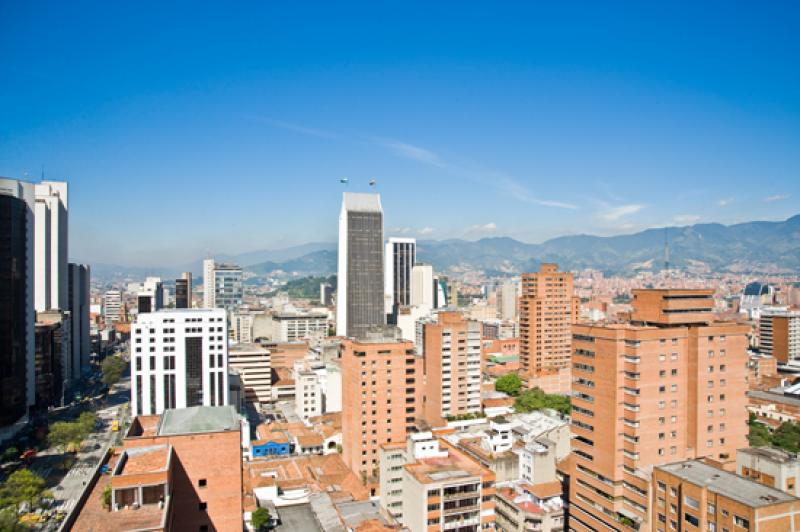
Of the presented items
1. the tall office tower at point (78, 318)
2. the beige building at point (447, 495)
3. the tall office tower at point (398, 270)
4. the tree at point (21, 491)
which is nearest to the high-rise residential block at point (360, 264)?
the tall office tower at point (398, 270)

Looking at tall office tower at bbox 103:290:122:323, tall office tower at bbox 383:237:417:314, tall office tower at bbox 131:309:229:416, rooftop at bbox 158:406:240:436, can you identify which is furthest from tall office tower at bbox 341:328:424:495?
tall office tower at bbox 103:290:122:323

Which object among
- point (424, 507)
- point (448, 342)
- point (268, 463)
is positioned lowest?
point (268, 463)

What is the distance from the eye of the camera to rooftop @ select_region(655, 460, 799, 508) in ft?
47.0

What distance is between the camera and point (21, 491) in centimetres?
2481

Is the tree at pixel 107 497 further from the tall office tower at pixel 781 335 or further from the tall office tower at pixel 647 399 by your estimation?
the tall office tower at pixel 781 335

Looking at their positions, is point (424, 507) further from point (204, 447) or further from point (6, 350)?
point (6, 350)

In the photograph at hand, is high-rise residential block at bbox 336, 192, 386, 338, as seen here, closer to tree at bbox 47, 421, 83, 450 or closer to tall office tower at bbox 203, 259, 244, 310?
tree at bbox 47, 421, 83, 450

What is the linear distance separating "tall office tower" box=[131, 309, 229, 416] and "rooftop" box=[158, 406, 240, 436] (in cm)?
2105

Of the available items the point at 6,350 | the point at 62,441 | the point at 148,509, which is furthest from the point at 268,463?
the point at 148,509

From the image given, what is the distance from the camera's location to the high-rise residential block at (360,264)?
6306 cm

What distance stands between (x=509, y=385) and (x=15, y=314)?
36.4 metres

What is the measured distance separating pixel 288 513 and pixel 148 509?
16974mm

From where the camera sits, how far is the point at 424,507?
60.8ft

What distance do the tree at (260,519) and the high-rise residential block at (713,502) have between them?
13903 mm
